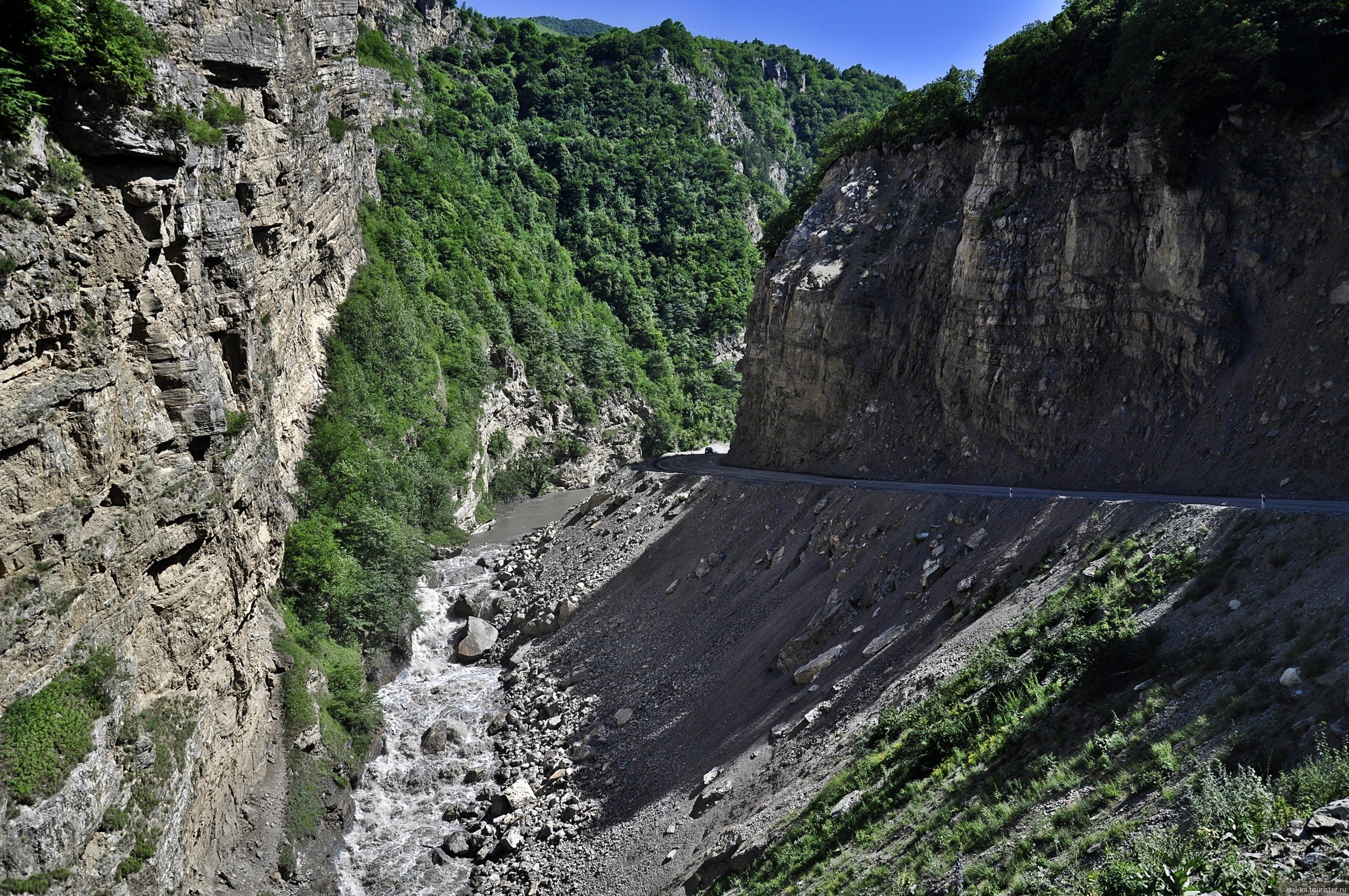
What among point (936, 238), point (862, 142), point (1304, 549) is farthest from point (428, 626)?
point (1304, 549)

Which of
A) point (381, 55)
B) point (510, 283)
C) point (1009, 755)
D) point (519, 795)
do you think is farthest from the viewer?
point (381, 55)

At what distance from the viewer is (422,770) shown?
2931 cm

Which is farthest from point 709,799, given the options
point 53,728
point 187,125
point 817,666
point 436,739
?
point 187,125

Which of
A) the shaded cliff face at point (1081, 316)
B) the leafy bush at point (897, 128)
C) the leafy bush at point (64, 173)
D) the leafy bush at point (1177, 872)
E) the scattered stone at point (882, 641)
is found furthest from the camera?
the leafy bush at point (897, 128)

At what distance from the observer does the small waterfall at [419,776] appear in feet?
80.5

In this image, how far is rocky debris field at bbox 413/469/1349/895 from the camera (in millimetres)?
16891

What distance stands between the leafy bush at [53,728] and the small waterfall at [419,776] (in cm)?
1002

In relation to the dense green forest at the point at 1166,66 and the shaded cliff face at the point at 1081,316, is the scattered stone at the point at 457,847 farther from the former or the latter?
the dense green forest at the point at 1166,66

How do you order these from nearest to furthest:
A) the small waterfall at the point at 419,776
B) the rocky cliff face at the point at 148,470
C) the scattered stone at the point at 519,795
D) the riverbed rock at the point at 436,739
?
the rocky cliff face at the point at 148,470 → the small waterfall at the point at 419,776 → the scattered stone at the point at 519,795 → the riverbed rock at the point at 436,739

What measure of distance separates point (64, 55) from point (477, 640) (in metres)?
27.7

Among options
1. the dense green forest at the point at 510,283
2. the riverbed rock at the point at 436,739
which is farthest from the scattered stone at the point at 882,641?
the dense green forest at the point at 510,283

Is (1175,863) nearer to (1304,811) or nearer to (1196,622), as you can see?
(1304,811)

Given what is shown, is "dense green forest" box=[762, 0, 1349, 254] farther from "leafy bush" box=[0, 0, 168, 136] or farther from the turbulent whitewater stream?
the turbulent whitewater stream

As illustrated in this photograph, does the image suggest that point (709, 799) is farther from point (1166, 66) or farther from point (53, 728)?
point (1166, 66)
